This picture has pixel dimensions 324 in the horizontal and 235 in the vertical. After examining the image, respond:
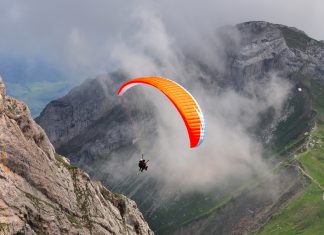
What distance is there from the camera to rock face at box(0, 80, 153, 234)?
74438mm

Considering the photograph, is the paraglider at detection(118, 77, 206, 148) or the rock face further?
the rock face

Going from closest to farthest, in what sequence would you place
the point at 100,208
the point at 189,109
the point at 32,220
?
the point at 189,109, the point at 32,220, the point at 100,208

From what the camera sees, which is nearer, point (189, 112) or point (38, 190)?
point (189, 112)

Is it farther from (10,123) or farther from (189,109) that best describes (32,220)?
(189,109)

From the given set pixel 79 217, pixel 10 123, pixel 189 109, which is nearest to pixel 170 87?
pixel 189 109

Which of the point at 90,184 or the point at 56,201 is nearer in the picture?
the point at 56,201

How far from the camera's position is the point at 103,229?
308ft

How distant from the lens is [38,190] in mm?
82875

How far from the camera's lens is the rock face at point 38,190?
74.4 metres

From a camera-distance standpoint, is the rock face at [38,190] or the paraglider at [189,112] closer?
the paraglider at [189,112]

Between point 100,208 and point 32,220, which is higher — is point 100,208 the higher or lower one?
the higher one

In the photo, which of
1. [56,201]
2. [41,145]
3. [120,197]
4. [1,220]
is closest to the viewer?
[1,220]

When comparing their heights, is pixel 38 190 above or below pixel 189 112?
above

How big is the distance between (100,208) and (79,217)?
25.8 feet
